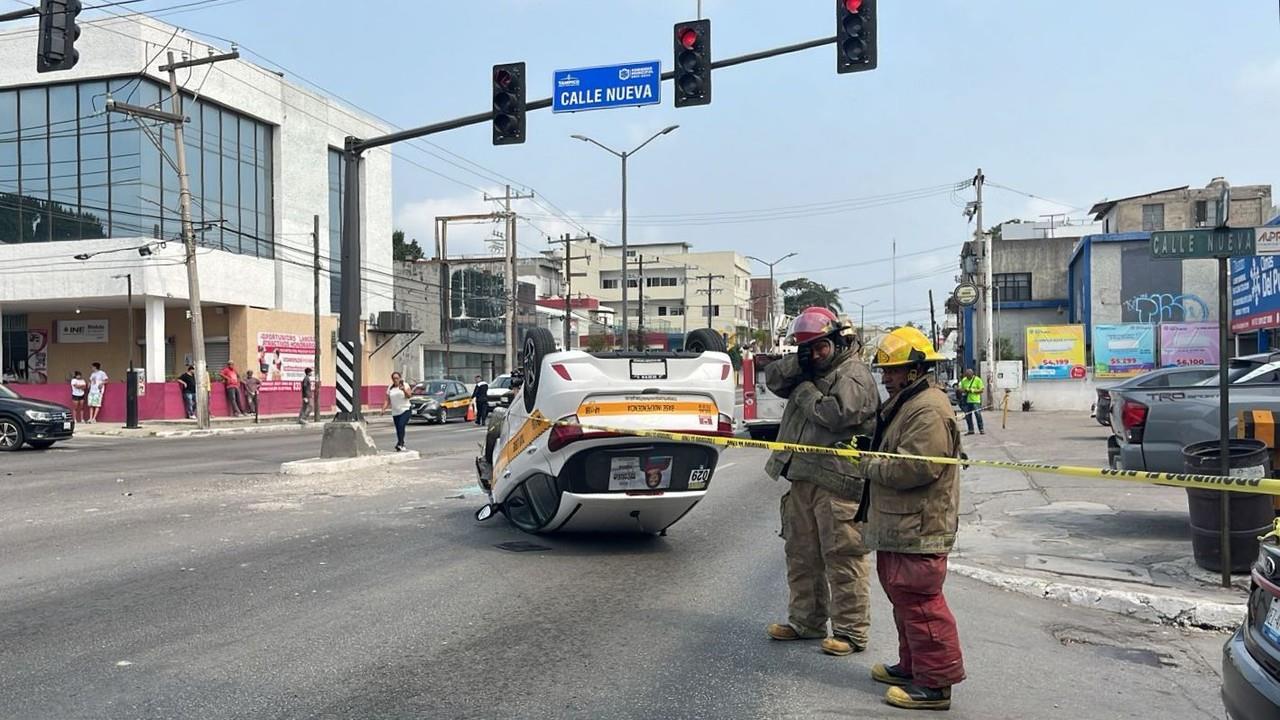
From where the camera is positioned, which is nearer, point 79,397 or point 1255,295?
point 1255,295

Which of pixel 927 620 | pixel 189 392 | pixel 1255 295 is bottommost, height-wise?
pixel 927 620

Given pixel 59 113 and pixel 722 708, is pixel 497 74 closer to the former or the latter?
pixel 722 708

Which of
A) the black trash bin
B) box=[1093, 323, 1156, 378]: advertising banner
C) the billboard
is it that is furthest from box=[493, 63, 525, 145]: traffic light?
box=[1093, 323, 1156, 378]: advertising banner

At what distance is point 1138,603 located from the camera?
695 cm

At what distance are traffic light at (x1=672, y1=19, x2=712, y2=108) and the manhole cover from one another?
26.5 feet

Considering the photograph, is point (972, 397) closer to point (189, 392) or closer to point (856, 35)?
point (856, 35)

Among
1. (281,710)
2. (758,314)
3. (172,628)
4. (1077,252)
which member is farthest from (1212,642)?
(758,314)

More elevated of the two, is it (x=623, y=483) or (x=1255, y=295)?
(x=1255, y=295)

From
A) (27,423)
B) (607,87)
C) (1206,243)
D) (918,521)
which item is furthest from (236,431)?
(918,521)

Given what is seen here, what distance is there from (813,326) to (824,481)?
0.89 m

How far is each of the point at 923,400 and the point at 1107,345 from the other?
32.2m

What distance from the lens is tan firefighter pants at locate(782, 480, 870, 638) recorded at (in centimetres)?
565

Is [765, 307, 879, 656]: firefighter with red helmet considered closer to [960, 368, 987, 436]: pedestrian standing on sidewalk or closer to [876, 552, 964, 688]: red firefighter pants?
[876, 552, 964, 688]: red firefighter pants

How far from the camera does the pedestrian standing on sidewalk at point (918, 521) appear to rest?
4793mm
